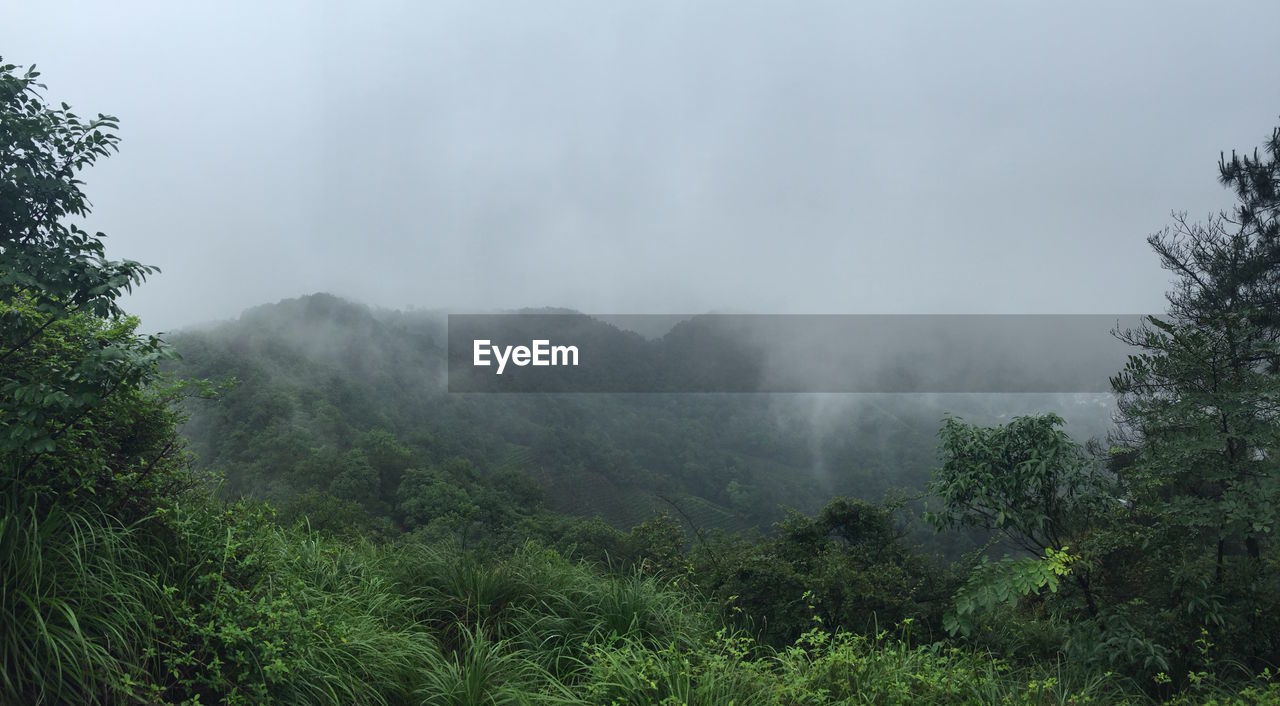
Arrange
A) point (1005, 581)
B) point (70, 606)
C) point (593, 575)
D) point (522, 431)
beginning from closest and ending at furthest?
point (70, 606), point (1005, 581), point (593, 575), point (522, 431)

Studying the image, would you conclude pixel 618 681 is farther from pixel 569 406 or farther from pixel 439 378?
Answer: pixel 439 378

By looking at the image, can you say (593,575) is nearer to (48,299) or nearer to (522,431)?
(48,299)

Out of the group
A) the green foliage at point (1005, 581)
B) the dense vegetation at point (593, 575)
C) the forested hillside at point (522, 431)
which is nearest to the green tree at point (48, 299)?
the dense vegetation at point (593, 575)

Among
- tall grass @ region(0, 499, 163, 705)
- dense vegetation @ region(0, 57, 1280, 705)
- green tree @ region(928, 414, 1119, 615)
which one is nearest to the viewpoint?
tall grass @ region(0, 499, 163, 705)

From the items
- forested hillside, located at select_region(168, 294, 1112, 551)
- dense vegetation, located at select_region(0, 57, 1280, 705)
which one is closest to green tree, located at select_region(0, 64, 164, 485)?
dense vegetation, located at select_region(0, 57, 1280, 705)

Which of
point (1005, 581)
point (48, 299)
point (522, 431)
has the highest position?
point (48, 299)

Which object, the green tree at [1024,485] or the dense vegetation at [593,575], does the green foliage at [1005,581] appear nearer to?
the dense vegetation at [593,575]

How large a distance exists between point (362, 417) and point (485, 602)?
36.3m

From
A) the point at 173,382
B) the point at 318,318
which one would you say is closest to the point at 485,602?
the point at 173,382

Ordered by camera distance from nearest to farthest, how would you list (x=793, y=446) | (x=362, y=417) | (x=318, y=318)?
(x=362, y=417) < (x=793, y=446) < (x=318, y=318)

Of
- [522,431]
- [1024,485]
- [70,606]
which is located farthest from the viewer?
[522,431]

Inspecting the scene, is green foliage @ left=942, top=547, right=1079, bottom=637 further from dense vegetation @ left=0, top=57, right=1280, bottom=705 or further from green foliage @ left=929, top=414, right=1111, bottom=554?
green foliage @ left=929, top=414, right=1111, bottom=554

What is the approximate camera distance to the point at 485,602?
17.1ft

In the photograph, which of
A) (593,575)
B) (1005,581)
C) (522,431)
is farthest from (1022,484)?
(522,431)
